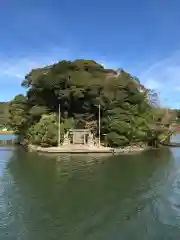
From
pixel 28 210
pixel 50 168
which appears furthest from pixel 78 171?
pixel 28 210

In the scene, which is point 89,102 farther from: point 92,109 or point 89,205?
point 89,205

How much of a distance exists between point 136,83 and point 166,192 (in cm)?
3093

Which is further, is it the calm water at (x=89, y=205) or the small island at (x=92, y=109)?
the small island at (x=92, y=109)

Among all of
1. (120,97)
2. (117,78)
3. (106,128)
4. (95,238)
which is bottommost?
(95,238)

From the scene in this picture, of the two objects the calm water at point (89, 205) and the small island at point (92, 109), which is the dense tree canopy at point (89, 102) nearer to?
the small island at point (92, 109)

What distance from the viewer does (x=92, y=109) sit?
44094 mm

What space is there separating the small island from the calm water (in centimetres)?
1818

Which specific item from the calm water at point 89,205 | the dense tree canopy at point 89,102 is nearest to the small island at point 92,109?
the dense tree canopy at point 89,102

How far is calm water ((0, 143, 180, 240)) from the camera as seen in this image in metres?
10.0

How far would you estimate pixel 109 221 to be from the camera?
11.1m

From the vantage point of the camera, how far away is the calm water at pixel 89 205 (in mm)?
10047

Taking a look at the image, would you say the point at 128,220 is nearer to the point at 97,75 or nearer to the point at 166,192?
the point at 166,192

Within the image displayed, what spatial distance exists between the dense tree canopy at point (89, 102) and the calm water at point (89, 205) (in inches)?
713

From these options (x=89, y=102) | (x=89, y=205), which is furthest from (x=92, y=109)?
(x=89, y=205)
